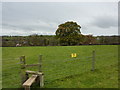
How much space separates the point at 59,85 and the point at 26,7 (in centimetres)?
666

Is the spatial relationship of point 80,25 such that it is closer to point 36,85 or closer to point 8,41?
point 8,41

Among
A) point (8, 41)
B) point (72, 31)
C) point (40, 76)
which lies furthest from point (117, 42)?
point (40, 76)

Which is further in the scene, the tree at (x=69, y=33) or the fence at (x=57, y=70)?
the tree at (x=69, y=33)

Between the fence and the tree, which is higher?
the tree

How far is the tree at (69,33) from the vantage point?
2439 cm

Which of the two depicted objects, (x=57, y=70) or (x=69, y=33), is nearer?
(x=57, y=70)

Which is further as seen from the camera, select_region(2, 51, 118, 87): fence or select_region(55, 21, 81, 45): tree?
select_region(55, 21, 81, 45): tree

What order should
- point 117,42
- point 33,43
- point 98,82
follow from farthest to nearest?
point 33,43 → point 117,42 → point 98,82

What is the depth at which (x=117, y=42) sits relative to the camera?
20.1m

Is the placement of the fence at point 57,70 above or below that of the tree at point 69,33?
below

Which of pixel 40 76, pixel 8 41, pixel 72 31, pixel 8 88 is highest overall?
pixel 72 31

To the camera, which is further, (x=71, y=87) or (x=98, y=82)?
(x=98, y=82)

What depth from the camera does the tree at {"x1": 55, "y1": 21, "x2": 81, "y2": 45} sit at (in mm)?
24391

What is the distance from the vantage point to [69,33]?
25.1 meters
